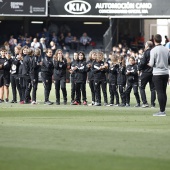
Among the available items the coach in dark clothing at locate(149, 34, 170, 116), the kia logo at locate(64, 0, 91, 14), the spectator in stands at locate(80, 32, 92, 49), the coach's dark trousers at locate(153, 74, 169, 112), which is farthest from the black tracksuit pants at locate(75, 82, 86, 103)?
the spectator in stands at locate(80, 32, 92, 49)

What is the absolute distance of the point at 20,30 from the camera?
61.0 meters

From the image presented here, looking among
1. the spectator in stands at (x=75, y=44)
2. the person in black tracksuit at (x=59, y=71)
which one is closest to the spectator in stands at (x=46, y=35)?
the spectator in stands at (x=75, y=44)

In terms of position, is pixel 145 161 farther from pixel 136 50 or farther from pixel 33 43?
pixel 136 50

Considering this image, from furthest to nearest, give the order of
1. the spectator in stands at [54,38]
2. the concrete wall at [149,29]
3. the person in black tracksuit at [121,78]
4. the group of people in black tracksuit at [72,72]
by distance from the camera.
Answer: the concrete wall at [149,29]
the spectator in stands at [54,38]
the group of people in black tracksuit at [72,72]
the person in black tracksuit at [121,78]

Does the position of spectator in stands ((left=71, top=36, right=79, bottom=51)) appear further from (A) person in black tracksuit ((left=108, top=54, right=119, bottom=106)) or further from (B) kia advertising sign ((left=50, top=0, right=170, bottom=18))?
(A) person in black tracksuit ((left=108, top=54, right=119, bottom=106))

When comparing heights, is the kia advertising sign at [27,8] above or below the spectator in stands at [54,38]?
above

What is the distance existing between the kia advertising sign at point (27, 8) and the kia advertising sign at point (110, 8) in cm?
74

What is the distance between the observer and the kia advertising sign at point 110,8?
57.6 meters

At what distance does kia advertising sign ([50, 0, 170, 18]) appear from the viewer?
5756 centimetres

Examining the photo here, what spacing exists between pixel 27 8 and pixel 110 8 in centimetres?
555

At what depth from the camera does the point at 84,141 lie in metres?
15.0

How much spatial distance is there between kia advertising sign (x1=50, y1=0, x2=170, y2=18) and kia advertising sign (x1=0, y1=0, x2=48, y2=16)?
737 mm

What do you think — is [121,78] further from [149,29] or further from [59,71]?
[149,29]

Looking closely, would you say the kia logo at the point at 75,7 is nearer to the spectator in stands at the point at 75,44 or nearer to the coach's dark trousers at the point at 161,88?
the spectator in stands at the point at 75,44
